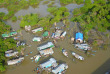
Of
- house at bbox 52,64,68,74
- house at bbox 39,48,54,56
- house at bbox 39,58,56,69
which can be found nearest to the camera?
house at bbox 52,64,68,74

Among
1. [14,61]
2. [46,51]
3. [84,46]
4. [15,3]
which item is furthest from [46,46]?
[15,3]

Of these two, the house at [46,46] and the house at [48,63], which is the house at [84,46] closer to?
the house at [46,46]

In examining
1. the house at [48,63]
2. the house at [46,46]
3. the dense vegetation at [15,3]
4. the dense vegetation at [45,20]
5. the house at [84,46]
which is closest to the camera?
the house at [48,63]

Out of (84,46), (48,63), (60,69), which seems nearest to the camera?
(60,69)

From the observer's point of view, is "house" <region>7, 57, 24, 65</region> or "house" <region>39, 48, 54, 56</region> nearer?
"house" <region>7, 57, 24, 65</region>

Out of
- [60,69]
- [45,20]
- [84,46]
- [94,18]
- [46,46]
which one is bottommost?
[60,69]

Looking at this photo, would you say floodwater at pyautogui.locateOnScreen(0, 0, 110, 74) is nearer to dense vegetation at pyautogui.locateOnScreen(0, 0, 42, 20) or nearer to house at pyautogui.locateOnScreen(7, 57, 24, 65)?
house at pyautogui.locateOnScreen(7, 57, 24, 65)

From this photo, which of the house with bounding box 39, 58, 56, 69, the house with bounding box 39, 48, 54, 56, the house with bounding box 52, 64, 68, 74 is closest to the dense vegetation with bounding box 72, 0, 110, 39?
the house with bounding box 39, 48, 54, 56

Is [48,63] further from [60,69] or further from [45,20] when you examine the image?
[45,20]

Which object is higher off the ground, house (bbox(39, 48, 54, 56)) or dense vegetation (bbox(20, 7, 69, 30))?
dense vegetation (bbox(20, 7, 69, 30))

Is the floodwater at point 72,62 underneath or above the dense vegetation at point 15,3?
underneath

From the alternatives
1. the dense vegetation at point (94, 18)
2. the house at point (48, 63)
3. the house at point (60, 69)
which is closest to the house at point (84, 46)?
the dense vegetation at point (94, 18)

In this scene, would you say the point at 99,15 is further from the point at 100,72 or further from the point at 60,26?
the point at 100,72
